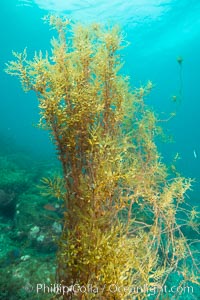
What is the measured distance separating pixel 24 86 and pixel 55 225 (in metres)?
6.48

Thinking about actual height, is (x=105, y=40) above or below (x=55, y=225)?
above

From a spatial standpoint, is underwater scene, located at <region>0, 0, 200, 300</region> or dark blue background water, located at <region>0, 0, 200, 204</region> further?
dark blue background water, located at <region>0, 0, 200, 204</region>

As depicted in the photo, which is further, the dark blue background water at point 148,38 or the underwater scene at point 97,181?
the dark blue background water at point 148,38

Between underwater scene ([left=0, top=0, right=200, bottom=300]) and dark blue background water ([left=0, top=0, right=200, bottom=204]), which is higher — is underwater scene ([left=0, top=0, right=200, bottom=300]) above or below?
below

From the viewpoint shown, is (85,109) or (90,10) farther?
(90,10)

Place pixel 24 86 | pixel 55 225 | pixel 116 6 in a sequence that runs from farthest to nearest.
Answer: pixel 116 6 → pixel 55 225 → pixel 24 86

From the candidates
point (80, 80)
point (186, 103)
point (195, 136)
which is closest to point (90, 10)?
point (80, 80)

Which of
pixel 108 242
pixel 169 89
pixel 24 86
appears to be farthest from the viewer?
pixel 169 89

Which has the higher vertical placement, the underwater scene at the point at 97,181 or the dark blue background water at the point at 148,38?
the dark blue background water at the point at 148,38

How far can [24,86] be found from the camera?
11.2 ft

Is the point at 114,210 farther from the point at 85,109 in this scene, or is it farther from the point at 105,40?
the point at 105,40

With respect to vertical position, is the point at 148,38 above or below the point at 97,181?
above

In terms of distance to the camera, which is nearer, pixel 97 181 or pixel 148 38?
pixel 97 181

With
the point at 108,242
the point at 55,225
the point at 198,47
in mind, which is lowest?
the point at 108,242
